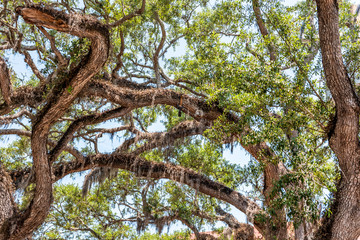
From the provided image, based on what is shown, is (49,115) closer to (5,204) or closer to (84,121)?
(84,121)

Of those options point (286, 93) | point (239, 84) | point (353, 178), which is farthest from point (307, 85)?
point (353, 178)

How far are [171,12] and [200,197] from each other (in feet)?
16.7

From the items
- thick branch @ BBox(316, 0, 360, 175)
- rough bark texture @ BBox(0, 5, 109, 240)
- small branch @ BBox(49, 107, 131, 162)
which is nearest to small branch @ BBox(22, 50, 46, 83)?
small branch @ BBox(49, 107, 131, 162)

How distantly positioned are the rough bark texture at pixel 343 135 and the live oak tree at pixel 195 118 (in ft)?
0.05

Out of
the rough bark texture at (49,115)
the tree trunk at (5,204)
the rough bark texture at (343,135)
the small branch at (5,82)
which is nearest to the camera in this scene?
the rough bark texture at (343,135)

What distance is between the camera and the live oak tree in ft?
17.3

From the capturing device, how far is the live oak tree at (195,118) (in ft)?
17.3

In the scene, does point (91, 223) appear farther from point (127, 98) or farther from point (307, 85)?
point (307, 85)

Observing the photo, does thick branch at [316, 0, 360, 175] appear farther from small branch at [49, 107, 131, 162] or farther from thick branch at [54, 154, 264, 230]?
small branch at [49, 107, 131, 162]

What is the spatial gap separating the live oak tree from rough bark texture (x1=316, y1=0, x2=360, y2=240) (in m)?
0.02

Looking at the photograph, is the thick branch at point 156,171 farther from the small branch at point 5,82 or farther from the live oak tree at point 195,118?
the small branch at point 5,82

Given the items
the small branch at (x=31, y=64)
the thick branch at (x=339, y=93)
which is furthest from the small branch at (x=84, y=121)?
the thick branch at (x=339, y=93)

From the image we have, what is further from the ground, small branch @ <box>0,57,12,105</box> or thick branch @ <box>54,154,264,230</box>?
small branch @ <box>0,57,12,105</box>

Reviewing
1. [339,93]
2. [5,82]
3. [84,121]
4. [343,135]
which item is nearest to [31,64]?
[5,82]
